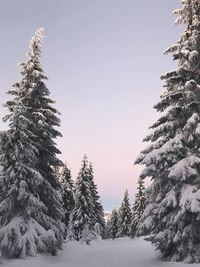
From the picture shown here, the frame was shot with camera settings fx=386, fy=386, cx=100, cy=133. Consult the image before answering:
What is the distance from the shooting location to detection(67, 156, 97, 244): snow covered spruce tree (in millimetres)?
48500

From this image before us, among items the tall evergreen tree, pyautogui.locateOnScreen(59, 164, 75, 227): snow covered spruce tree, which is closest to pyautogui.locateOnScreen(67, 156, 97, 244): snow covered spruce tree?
pyautogui.locateOnScreen(59, 164, 75, 227): snow covered spruce tree

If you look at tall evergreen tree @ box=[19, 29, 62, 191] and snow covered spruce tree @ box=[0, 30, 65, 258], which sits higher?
tall evergreen tree @ box=[19, 29, 62, 191]

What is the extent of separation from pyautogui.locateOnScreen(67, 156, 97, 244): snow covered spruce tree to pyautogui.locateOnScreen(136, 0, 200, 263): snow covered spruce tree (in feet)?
92.3

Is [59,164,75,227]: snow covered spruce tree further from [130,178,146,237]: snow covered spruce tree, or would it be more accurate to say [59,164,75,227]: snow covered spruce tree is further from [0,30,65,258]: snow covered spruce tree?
[0,30,65,258]: snow covered spruce tree

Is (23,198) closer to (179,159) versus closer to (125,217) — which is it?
(179,159)

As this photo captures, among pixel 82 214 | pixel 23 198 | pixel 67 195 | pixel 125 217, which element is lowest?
pixel 23 198

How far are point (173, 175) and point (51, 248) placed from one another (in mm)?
9658

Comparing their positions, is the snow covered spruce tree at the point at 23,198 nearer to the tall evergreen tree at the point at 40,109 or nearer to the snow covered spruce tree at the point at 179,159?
the tall evergreen tree at the point at 40,109

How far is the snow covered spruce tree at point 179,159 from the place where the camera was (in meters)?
18.8

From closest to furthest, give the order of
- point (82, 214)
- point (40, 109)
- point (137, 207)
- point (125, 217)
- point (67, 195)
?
point (40, 109), point (82, 214), point (67, 195), point (137, 207), point (125, 217)

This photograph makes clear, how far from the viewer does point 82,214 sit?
49000mm

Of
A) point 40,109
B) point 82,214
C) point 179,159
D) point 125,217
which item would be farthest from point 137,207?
point 179,159

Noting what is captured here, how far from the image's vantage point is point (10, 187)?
73.5 ft

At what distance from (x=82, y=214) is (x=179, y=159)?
100 feet
